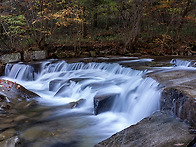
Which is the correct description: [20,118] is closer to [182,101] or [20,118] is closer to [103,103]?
[103,103]

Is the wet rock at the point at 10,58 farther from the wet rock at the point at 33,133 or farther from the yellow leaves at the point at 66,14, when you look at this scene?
the wet rock at the point at 33,133

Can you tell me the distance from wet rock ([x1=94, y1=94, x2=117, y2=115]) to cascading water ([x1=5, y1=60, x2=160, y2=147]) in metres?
0.13

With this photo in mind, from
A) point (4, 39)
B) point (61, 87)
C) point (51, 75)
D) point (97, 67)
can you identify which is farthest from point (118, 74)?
point (4, 39)

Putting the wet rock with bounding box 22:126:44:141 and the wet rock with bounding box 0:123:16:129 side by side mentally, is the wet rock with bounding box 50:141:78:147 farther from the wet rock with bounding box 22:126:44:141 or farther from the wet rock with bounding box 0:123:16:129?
the wet rock with bounding box 0:123:16:129

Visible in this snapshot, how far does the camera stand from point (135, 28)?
13508mm

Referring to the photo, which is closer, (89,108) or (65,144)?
(65,144)

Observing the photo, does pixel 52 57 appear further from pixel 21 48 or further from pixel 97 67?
pixel 97 67

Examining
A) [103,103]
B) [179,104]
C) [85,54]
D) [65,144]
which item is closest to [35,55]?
[85,54]

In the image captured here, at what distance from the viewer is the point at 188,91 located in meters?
4.30

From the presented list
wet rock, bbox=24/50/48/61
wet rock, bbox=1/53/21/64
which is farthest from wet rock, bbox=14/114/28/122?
wet rock, bbox=1/53/21/64

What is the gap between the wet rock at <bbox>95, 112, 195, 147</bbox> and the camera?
10.6ft

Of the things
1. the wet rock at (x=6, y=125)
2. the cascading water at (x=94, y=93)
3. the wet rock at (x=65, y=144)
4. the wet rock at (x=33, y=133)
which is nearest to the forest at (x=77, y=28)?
the cascading water at (x=94, y=93)

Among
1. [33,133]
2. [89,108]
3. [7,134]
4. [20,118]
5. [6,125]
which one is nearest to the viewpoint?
[7,134]

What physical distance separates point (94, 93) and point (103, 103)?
1041 mm
